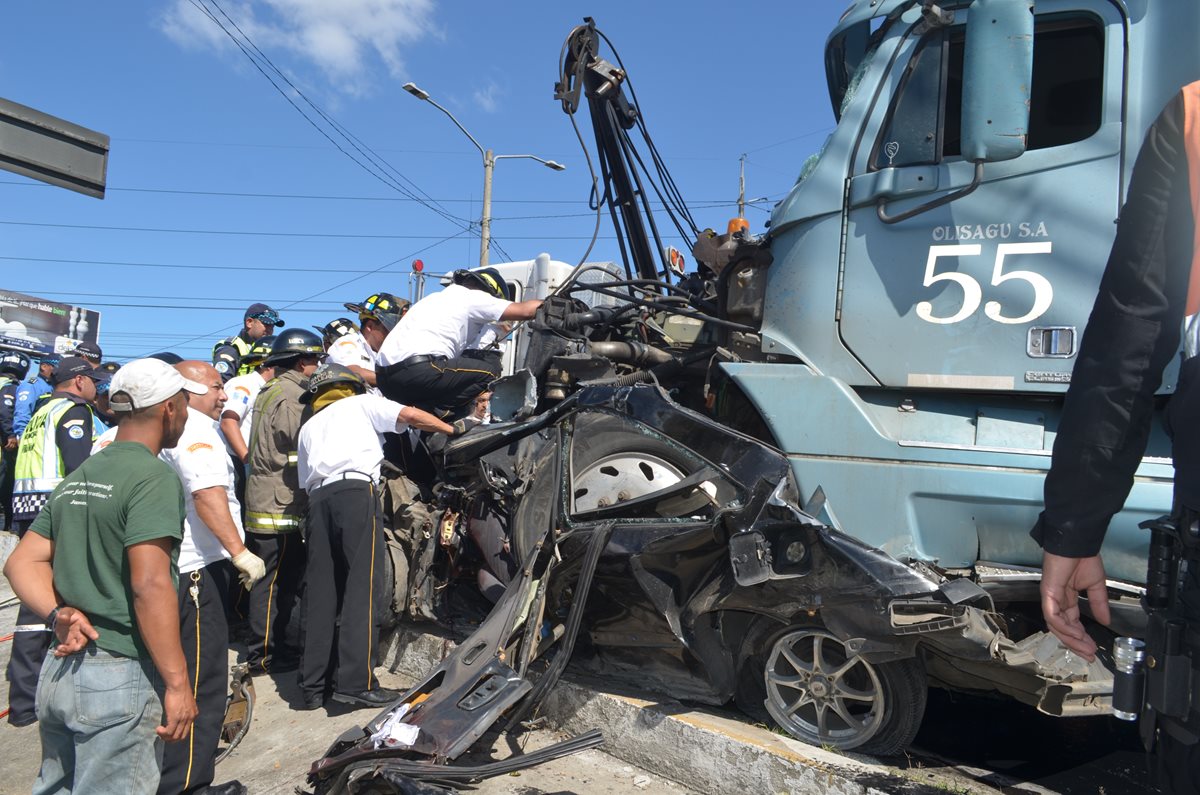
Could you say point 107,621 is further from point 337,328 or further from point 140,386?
point 337,328

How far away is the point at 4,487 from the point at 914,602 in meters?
10.4

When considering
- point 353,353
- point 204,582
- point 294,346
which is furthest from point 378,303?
point 204,582

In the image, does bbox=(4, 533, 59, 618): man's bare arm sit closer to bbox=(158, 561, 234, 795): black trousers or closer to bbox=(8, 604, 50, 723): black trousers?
bbox=(158, 561, 234, 795): black trousers

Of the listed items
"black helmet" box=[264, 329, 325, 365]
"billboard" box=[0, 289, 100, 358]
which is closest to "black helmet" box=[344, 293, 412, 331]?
"black helmet" box=[264, 329, 325, 365]

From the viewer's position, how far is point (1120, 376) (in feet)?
5.12

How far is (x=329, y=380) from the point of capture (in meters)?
4.84

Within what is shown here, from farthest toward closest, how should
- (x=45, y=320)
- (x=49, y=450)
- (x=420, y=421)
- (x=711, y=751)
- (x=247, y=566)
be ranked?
(x=45, y=320) < (x=49, y=450) < (x=420, y=421) < (x=247, y=566) < (x=711, y=751)

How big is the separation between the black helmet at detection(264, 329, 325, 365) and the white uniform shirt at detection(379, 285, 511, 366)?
2.30 ft

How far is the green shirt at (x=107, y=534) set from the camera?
2574mm

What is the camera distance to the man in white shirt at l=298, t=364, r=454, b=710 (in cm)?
436

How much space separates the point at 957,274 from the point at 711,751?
7.20 ft

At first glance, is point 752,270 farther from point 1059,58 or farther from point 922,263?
point 1059,58

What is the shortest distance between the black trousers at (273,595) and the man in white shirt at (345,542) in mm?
A: 664

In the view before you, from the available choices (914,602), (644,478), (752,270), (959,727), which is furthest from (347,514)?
(959,727)
